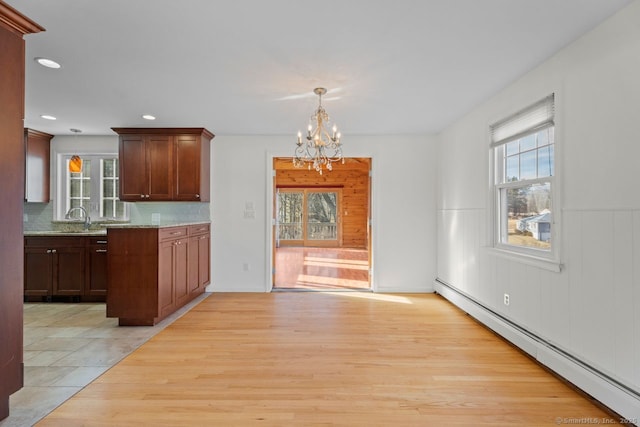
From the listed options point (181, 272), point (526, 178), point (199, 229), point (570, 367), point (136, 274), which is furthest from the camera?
point (199, 229)

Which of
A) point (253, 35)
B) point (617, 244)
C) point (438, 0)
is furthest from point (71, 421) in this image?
point (617, 244)

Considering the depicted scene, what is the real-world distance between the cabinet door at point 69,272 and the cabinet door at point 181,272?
1380 mm

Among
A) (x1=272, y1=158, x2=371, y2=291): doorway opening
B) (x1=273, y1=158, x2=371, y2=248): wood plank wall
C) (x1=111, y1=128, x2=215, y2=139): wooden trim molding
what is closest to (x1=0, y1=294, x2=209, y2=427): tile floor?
(x1=111, y1=128, x2=215, y2=139): wooden trim molding

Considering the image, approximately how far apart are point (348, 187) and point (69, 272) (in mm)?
7828

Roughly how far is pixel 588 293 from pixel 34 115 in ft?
18.8

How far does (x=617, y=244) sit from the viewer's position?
6.04 ft

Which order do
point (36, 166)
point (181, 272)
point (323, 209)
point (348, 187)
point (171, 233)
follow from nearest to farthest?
point (171, 233) → point (181, 272) → point (36, 166) → point (348, 187) → point (323, 209)

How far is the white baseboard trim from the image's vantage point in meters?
1.75

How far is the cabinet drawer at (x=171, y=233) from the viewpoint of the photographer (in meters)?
3.27

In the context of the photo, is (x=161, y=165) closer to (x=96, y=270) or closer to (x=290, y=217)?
(x=96, y=270)

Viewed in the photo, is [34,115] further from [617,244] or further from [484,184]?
[617,244]

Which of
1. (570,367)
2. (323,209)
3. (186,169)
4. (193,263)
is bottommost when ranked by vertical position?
(570,367)

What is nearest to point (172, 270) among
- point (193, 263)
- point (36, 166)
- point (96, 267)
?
point (193, 263)

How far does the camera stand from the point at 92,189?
478 centimetres
